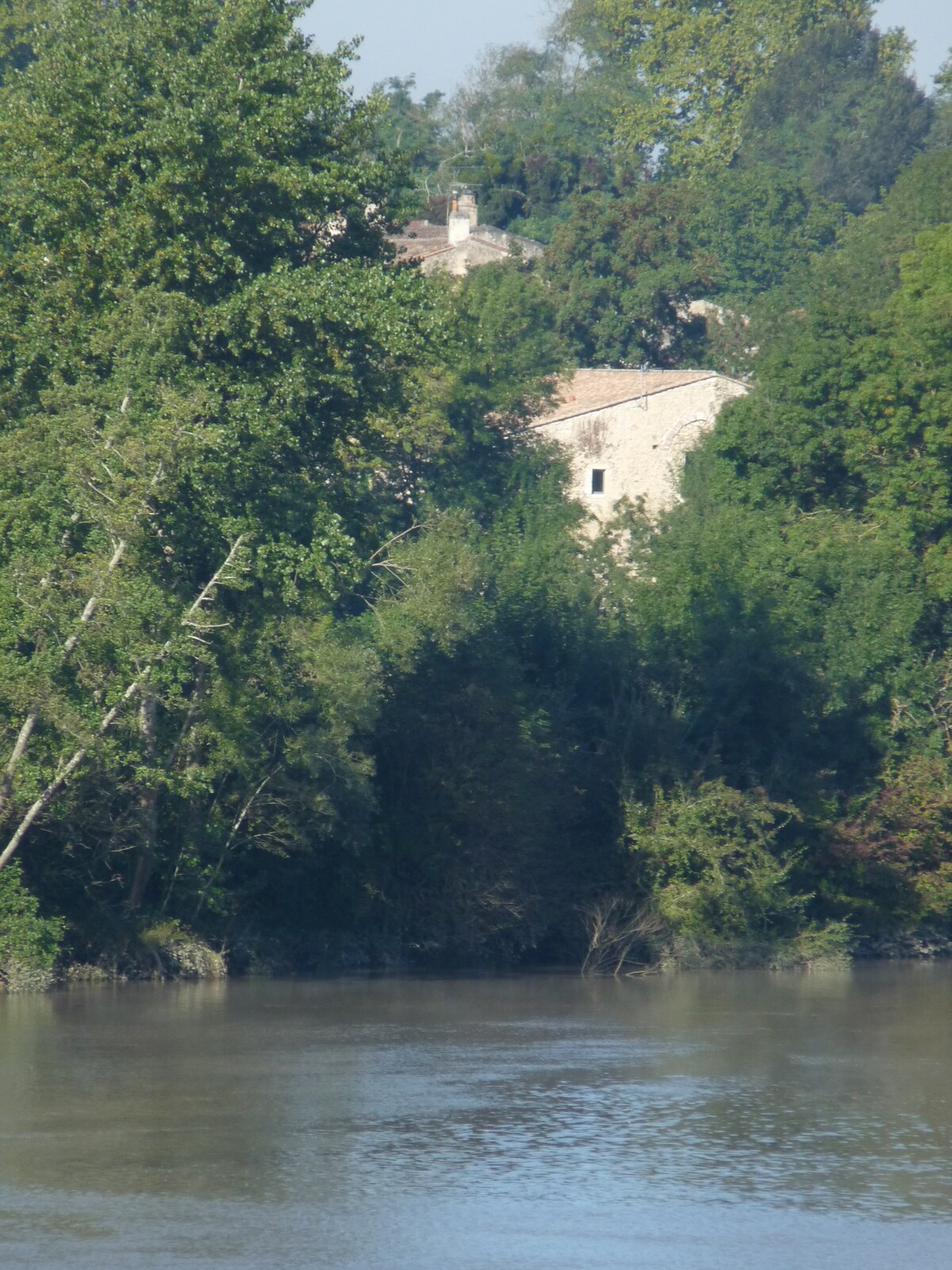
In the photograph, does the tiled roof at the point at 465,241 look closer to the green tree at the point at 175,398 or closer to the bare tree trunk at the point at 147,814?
the green tree at the point at 175,398

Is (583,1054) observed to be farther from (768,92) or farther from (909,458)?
(768,92)

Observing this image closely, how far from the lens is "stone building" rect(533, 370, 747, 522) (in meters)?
48.6

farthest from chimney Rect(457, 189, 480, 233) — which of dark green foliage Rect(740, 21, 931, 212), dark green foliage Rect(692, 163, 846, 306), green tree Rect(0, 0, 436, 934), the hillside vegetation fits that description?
green tree Rect(0, 0, 436, 934)

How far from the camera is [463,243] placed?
60.6 m

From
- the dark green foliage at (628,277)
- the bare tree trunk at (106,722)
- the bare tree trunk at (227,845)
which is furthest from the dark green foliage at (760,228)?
the bare tree trunk at (106,722)

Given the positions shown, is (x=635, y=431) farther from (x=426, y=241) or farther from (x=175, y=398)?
(x=175, y=398)

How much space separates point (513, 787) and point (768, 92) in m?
59.9

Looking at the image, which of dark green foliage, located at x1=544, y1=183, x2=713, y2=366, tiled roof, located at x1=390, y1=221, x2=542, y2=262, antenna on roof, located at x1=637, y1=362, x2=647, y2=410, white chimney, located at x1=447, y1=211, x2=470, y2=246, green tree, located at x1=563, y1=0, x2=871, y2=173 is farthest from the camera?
green tree, located at x1=563, y1=0, x2=871, y2=173

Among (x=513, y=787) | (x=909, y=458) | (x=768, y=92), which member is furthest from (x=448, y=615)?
(x=768, y=92)

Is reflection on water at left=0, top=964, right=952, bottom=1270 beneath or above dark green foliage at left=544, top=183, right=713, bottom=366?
beneath

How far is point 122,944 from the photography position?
23.7m

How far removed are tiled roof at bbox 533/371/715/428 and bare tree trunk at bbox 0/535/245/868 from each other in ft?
85.2

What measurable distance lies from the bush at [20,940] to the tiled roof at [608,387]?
27.6 metres

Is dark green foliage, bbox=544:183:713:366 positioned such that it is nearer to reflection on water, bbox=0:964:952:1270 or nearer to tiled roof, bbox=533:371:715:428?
tiled roof, bbox=533:371:715:428
